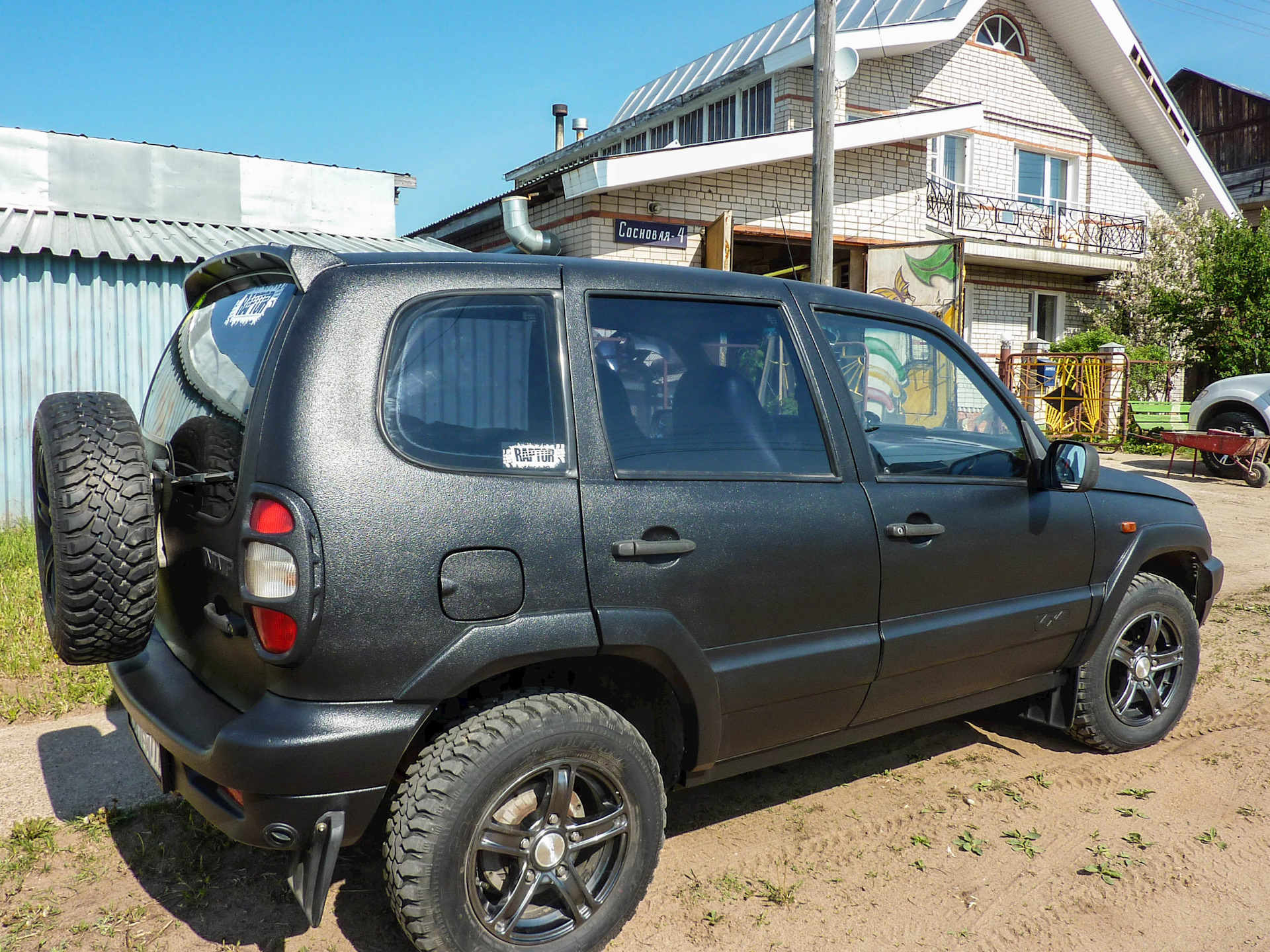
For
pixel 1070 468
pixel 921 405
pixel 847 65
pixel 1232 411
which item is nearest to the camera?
pixel 1070 468

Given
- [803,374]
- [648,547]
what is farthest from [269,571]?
[803,374]

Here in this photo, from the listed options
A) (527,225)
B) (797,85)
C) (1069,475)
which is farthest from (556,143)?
(1069,475)

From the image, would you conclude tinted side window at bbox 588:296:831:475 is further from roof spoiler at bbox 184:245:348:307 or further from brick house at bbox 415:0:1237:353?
brick house at bbox 415:0:1237:353

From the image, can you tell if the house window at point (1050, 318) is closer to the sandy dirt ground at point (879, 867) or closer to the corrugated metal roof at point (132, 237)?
the corrugated metal roof at point (132, 237)

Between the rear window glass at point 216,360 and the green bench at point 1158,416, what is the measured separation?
51.0ft

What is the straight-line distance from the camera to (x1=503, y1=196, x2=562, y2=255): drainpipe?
43.6ft

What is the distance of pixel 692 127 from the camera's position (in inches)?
695

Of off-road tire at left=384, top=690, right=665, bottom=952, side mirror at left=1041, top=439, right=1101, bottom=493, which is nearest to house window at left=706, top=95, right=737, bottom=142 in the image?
side mirror at left=1041, top=439, right=1101, bottom=493

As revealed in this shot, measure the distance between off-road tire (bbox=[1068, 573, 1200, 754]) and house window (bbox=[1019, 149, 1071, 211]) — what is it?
18.2 metres

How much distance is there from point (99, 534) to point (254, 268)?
84 cm

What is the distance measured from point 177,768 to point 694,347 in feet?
6.09

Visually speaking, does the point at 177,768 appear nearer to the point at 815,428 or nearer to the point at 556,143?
the point at 815,428

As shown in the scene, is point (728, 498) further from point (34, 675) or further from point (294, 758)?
point (34, 675)

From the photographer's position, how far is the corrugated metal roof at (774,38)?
17.2 m
